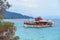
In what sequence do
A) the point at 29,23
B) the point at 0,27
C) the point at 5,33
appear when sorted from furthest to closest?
the point at 29,23 → the point at 5,33 → the point at 0,27

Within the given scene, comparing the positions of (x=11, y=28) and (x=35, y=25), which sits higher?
(x=11, y=28)

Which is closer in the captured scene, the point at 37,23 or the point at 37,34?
the point at 37,34

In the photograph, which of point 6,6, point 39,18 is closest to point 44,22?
A: point 39,18

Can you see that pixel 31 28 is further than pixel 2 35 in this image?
Yes

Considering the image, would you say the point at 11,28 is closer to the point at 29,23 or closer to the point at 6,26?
the point at 6,26

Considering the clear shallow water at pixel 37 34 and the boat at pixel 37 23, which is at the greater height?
the boat at pixel 37 23

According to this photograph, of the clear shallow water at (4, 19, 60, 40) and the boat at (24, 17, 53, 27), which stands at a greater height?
the boat at (24, 17, 53, 27)

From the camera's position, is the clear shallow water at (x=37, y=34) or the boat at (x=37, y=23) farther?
the boat at (x=37, y=23)

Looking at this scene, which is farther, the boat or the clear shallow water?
the boat

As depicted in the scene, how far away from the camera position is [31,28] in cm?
3272

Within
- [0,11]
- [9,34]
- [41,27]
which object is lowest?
[41,27]

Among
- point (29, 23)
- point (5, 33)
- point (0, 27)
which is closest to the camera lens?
point (0, 27)

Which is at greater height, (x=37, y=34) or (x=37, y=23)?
(x=37, y=23)

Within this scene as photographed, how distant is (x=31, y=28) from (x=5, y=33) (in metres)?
29.6
